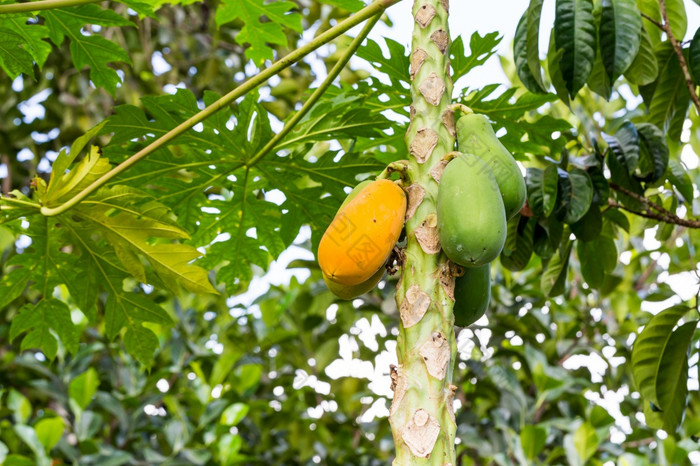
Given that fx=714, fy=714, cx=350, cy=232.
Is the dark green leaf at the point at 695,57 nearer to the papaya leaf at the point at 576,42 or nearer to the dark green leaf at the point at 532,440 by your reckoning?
the papaya leaf at the point at 576,42

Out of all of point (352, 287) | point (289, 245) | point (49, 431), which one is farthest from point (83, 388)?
point (352, 287)

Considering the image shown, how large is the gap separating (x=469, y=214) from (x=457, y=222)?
0.07 feet

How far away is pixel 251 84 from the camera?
1.32 meters

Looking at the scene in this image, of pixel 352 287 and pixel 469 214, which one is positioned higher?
pixel 469 214

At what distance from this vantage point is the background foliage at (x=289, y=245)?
1686mm

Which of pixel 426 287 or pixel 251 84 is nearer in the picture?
pixel 426 287

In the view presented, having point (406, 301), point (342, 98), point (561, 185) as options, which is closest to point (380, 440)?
point (561, 185)

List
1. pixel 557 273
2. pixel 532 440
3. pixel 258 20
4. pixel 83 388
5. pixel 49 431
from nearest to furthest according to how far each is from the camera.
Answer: pixel 258 20
pixel 557 273
pixel 532 440
pixel 49 431
pixel 83 388

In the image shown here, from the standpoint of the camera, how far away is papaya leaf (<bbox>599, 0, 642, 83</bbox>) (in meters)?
1.58

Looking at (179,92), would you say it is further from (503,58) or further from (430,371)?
(503,58)

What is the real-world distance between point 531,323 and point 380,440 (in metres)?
0.91

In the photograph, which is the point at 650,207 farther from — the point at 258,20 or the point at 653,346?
the point at 258,20

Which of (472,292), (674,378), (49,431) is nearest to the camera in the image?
(472,292)

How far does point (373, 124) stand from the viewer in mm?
1625
